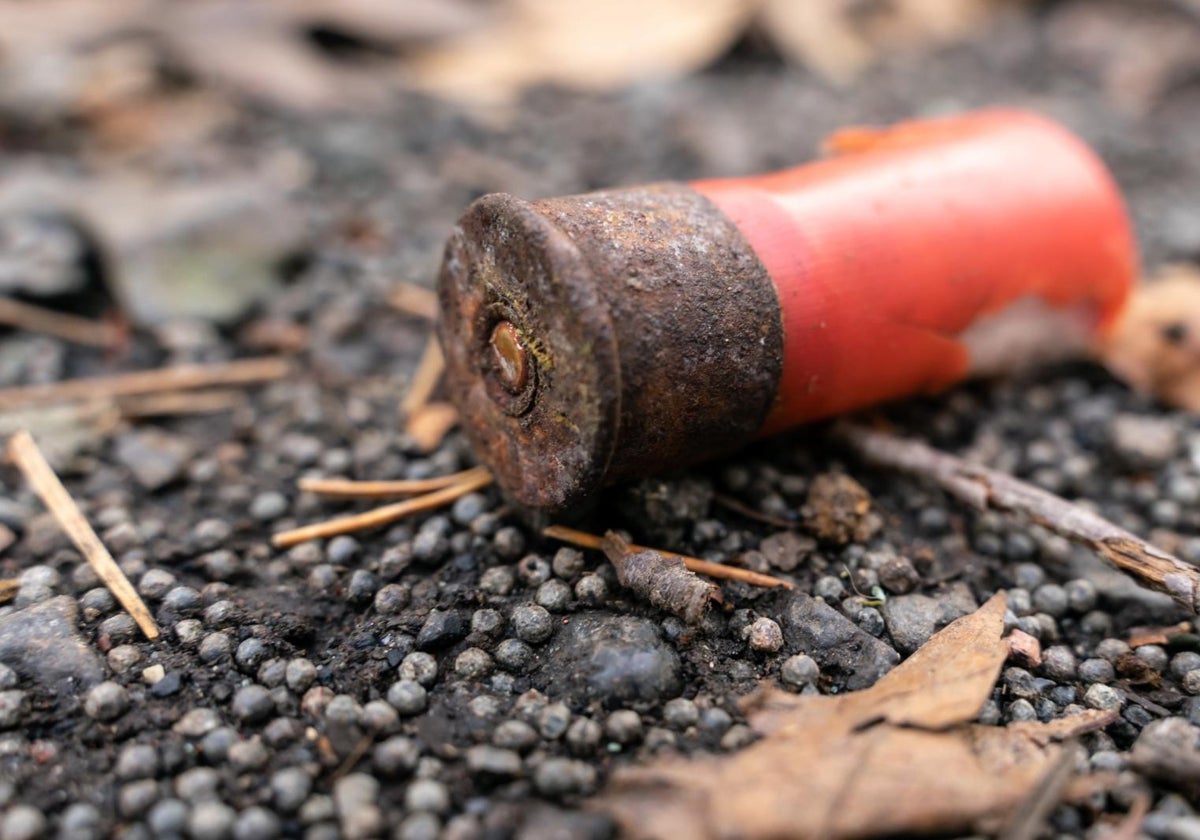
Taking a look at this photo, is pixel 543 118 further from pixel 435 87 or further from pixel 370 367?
pixel 370 367

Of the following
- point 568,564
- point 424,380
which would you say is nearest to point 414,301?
point 424,380

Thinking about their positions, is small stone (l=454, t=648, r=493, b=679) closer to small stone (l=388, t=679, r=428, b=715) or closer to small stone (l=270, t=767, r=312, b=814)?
small stone (l=388, t=679, r=428, b=715)

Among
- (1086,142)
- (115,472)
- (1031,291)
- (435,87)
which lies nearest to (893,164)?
(1031,291)

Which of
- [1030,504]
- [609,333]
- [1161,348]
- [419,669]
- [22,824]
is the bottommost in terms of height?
[22,824]

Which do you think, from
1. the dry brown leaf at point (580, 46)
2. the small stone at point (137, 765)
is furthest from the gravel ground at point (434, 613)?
the dry brown leaf at point (580, 46)

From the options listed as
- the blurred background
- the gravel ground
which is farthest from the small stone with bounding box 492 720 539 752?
the blurred background

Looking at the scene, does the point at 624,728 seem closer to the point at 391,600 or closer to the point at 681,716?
the point at 681,716

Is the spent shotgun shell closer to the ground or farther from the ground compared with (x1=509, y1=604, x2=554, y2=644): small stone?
farther from the ground
